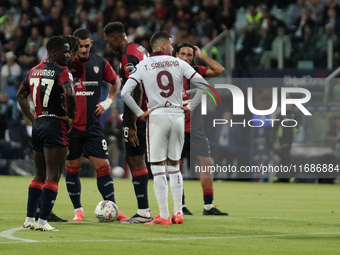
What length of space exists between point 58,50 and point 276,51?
1155cm

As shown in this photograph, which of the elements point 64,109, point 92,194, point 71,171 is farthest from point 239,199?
point 64,109

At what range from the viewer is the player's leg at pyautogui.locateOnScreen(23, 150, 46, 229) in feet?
22.7

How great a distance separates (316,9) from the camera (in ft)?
62.2

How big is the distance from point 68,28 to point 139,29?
95.1 inches

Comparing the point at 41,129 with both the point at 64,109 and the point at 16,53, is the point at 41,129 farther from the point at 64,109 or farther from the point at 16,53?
the point at 16,53

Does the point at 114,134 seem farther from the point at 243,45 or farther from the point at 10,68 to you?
the point at 10,68

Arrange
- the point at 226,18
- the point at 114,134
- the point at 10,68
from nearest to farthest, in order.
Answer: the point at 114,134, the point at 226,18, the point at 10,68

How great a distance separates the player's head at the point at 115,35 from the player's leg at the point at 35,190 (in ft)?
A: 6.41

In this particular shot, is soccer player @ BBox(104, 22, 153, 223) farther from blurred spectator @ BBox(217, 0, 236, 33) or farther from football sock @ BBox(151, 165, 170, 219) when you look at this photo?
blurred spectator @ BBox(217, 0, 236, 33)

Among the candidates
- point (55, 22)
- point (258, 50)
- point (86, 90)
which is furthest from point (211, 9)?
point (86, 90)

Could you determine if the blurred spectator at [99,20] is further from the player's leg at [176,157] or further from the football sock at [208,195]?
the player's leg at [176,157]

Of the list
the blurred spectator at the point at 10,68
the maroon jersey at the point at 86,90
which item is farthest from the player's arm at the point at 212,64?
the blurred spectator at the point at 10,68

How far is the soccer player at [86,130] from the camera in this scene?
817cm

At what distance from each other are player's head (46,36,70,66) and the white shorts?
128cm
